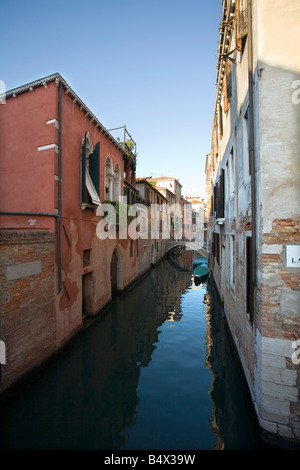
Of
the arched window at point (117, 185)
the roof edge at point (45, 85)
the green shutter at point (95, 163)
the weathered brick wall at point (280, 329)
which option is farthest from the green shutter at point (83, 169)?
the weathered brick wall at point (280, 329)

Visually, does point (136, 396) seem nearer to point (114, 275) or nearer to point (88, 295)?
point (88, 295)

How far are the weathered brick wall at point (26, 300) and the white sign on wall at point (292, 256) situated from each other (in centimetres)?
465

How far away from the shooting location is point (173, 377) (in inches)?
212

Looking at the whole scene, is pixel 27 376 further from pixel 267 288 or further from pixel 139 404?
pixel 267 288

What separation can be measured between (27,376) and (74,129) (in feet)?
20.8

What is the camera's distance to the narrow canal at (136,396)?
3.72 meters

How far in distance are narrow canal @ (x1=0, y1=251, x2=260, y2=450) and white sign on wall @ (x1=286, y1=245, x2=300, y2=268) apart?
2642 millimetres

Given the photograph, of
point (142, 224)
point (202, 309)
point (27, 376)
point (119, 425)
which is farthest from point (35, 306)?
point (142, 224)

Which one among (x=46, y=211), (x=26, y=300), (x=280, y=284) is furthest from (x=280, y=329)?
(x=46, y=211)

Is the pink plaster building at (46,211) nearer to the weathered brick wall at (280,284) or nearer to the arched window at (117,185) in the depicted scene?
the arched window at (117,185)

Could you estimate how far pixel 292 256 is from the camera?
128 inches

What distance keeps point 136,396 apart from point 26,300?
2923mm
